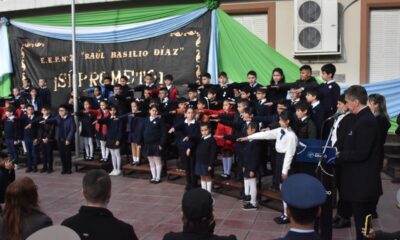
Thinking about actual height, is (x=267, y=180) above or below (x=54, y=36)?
below

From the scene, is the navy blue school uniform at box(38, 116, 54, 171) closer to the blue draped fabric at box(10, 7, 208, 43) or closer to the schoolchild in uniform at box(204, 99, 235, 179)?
the blue draped fabric at box(10, 7, 208, 43)

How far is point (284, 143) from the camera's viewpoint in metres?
6.19

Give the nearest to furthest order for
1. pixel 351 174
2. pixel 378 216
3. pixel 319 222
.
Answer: pixel 351 174, pixel 319 222, pixel 378 216

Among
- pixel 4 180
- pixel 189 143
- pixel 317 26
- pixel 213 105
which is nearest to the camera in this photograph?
pixel 4 180

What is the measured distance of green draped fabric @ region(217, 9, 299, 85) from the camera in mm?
10766

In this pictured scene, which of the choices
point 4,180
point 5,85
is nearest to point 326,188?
point 4,180

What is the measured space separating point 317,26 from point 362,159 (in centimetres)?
737

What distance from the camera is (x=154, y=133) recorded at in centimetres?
901

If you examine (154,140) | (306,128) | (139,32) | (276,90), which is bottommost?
(154,140)

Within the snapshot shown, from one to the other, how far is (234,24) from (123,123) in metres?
3.79

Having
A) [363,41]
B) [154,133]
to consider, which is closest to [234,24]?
[363,41]

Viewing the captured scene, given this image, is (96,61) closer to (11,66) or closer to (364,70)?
(11,66)

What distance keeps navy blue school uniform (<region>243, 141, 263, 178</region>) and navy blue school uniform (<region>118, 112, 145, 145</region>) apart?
3.04 meters

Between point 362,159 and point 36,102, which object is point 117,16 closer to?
point 36,102
